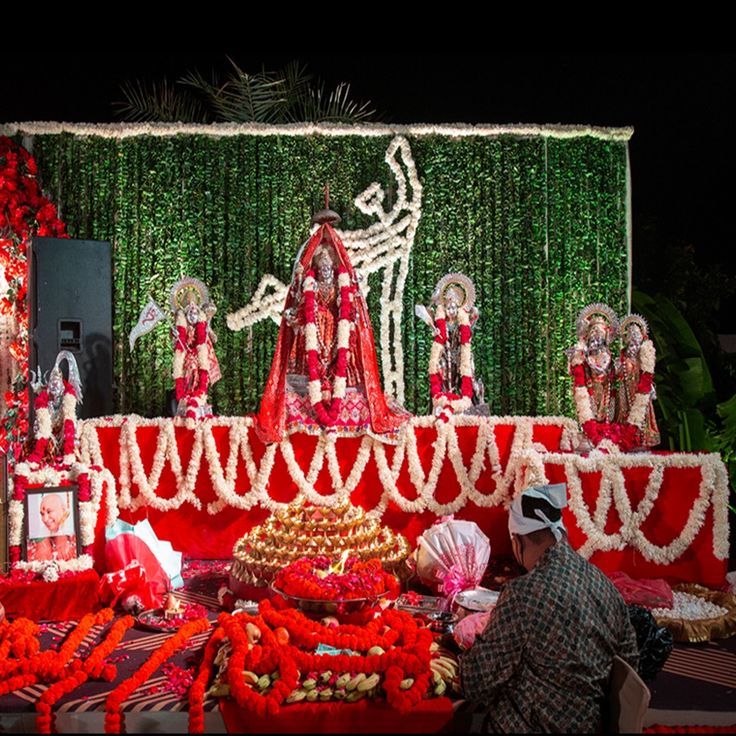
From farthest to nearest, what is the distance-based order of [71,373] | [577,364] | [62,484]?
[577,364]
[71,373]
[62,484]

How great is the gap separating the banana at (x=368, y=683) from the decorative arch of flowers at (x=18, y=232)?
4674mm

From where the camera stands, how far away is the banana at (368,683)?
3.32 meters

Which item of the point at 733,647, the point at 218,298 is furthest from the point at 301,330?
the point at 733,647

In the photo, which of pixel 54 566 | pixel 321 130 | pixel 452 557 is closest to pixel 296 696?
pixel 452 557

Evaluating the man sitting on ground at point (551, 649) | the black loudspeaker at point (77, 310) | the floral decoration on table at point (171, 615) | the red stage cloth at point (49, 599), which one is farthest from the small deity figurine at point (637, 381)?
the black loudspeaker at point (77, 310)

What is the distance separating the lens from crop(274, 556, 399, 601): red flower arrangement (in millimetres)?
4062

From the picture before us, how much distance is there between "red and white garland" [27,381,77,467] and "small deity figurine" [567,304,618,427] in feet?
11.8

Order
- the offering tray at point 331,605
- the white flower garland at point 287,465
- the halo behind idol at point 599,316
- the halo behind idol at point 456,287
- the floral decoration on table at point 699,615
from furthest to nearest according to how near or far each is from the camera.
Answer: the halo behind idol at point 456,287, the halo behind idol at point 599,316, the white flower garland at point 287,465, the floral decoration on table at point 699,615, the offering tray at point 331,605

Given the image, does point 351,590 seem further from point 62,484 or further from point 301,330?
point 301,330

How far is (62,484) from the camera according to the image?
5105 mm

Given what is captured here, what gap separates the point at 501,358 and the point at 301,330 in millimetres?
2273

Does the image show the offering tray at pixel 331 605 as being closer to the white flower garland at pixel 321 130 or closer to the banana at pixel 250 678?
the banana at pixel 250 678

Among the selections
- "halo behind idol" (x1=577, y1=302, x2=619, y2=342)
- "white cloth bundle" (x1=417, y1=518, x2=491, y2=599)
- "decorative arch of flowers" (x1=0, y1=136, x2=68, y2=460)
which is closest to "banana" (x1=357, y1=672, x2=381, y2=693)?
"white cloth bundle" (x1=417, y1=518, x2=491, y2=599)

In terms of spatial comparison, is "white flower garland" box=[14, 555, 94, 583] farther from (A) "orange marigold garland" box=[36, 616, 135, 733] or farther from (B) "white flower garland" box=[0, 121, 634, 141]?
(B) "white flower garland" box=[0, 121, 634, 141]
